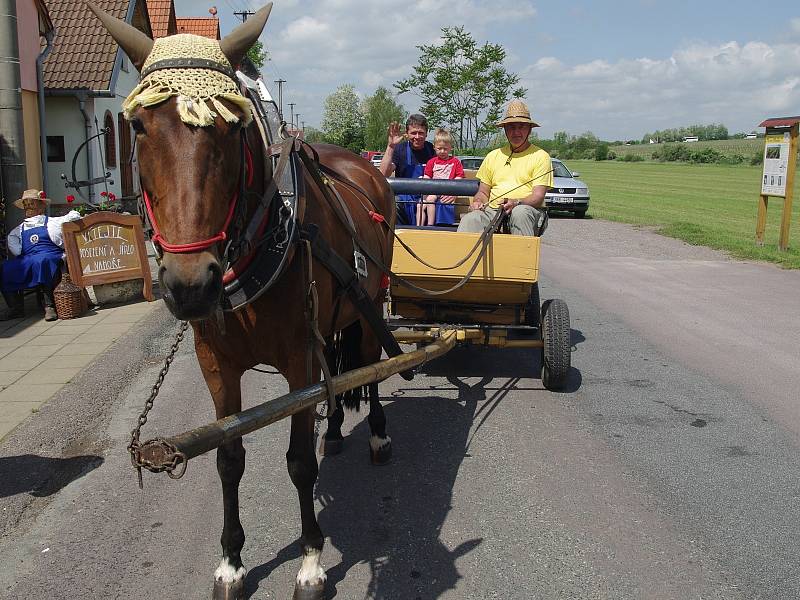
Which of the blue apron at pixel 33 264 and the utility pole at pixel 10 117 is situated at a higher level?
the utility pole at pixel 10 117

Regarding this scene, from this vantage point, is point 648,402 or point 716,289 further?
point 716,289

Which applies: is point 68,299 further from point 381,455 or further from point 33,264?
point 381,455

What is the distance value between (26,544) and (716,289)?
378 inches

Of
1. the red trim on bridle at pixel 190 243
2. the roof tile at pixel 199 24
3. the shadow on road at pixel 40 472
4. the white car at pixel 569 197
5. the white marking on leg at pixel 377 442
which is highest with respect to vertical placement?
the roof tile at pixel 199 24

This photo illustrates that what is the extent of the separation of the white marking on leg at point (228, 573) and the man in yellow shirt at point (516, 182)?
3562 millimetres

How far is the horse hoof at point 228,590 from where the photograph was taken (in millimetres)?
3119

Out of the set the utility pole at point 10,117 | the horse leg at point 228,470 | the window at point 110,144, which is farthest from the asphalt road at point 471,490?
the window at point 110,144

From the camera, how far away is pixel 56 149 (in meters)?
17.3

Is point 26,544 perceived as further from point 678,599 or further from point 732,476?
point 732,476

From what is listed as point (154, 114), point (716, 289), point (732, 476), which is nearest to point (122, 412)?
point (154, 114)

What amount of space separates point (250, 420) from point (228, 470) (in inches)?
43.4

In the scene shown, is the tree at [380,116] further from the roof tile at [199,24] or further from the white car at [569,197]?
the white car at [569,197]

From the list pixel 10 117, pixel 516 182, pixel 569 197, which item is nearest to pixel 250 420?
pixel 516 182

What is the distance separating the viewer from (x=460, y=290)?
5832mm
